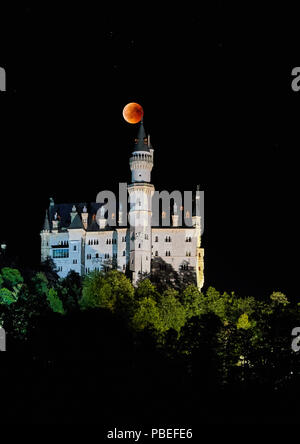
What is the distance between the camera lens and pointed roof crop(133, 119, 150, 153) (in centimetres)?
13640

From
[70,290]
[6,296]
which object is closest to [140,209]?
[70,290]

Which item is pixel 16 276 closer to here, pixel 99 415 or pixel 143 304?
pixel 143 304

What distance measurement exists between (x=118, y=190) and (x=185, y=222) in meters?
11.1

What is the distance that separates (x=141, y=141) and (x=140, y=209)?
31.3ft

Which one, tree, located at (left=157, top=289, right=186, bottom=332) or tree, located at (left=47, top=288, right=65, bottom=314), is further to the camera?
tree, located at (left=47, top=288, right=65, bottom=314)

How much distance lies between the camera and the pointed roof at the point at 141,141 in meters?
136

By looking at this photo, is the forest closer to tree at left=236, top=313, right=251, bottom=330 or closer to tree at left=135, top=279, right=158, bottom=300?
tree at left=236, top=313, right=251, bottom=330

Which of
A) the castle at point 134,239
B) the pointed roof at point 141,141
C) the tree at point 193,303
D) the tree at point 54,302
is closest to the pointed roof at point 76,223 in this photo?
the castle at point 134,239

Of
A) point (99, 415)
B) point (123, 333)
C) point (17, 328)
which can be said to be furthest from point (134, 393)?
point (17, 328)

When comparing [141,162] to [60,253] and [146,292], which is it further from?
[146,292]

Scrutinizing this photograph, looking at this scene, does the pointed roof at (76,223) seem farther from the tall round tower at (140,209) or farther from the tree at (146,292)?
the tree at (146,292)

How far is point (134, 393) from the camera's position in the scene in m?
68.3

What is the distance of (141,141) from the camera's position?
450 feet

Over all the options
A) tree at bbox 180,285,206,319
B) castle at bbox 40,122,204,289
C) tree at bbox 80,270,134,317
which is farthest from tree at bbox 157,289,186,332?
castle at bbox 40,122,204,289
